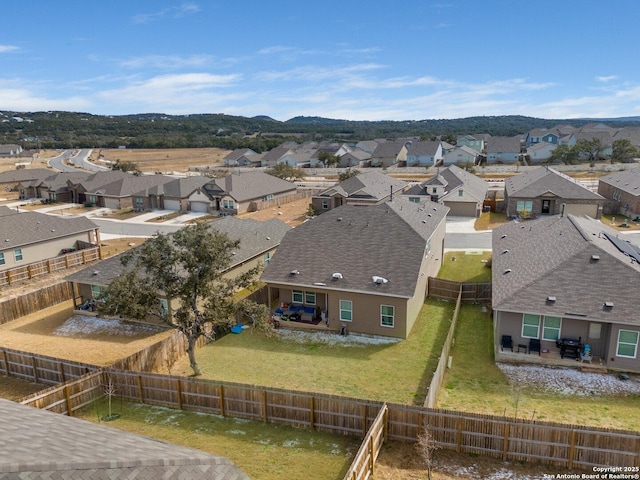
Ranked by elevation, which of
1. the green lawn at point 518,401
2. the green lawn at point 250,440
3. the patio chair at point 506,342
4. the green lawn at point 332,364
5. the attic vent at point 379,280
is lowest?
the green lawn at point 332,364

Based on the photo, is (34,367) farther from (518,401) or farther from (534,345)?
(534,345)

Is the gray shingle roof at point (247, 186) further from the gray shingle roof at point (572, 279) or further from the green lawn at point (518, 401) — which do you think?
the green lawn at point (518, 401)

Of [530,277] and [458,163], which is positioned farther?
[458,163]

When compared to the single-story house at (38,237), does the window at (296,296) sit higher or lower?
lower

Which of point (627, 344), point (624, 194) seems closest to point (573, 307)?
point (627, 344)

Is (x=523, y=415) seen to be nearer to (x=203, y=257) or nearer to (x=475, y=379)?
(x=475, y=379)

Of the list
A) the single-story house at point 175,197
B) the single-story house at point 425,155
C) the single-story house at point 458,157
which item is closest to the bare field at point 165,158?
the single-story house at point 425,155

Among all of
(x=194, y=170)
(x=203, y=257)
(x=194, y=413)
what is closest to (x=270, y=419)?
(x=194, y=413)

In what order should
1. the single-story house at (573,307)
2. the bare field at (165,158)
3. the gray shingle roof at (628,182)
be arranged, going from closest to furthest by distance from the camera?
the single-story house at (573,307), the gray shingle roof at (628,182), the bare field at (165,158)
